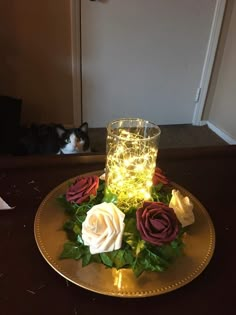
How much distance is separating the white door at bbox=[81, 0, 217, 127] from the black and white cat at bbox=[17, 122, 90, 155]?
0.54m

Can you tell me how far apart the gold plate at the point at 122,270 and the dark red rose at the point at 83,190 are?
0.18ft

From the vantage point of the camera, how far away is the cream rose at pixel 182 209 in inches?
24.1

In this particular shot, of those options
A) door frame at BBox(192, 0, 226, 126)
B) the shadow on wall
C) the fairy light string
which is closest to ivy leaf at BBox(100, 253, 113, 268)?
the fairy light string

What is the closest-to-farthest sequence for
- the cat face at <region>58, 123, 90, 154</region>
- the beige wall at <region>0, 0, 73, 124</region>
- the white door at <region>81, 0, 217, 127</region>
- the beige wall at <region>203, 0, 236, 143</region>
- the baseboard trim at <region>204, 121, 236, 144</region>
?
the cat face at <region>58, 123, 90, 154</region> → the beige wall at <region>0, 0, 73, 124</region> → the white door at <region>81, 0, 217, 127</region> → the beige wall at <region>203, 0, 236, 143</region> → the baseboard trim at <region>204, 121, 236, 144</region>

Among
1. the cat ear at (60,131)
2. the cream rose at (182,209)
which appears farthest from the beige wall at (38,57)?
the cream rose at (182,209)

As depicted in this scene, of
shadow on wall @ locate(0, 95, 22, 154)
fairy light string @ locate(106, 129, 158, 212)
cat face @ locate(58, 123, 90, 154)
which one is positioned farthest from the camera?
shadow on wall @ locate(0, 95, 22, 154)

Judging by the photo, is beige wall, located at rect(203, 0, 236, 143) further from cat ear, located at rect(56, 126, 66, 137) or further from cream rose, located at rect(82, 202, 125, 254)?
cream rose, located at rect(82, 202, 125, 254)

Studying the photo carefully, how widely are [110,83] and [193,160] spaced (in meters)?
1.43

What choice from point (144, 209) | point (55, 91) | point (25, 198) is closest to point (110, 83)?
point (55, 91)

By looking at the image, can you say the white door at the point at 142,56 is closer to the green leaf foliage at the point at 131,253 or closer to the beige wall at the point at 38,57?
the beige wall at the point at 38,57

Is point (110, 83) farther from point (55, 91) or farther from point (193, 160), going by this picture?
point (193, 160)

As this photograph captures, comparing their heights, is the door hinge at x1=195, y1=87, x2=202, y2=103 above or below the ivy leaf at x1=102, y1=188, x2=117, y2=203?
below

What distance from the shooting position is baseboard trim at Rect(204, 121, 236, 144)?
2.27 metres

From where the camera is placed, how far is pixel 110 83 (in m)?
2.21
